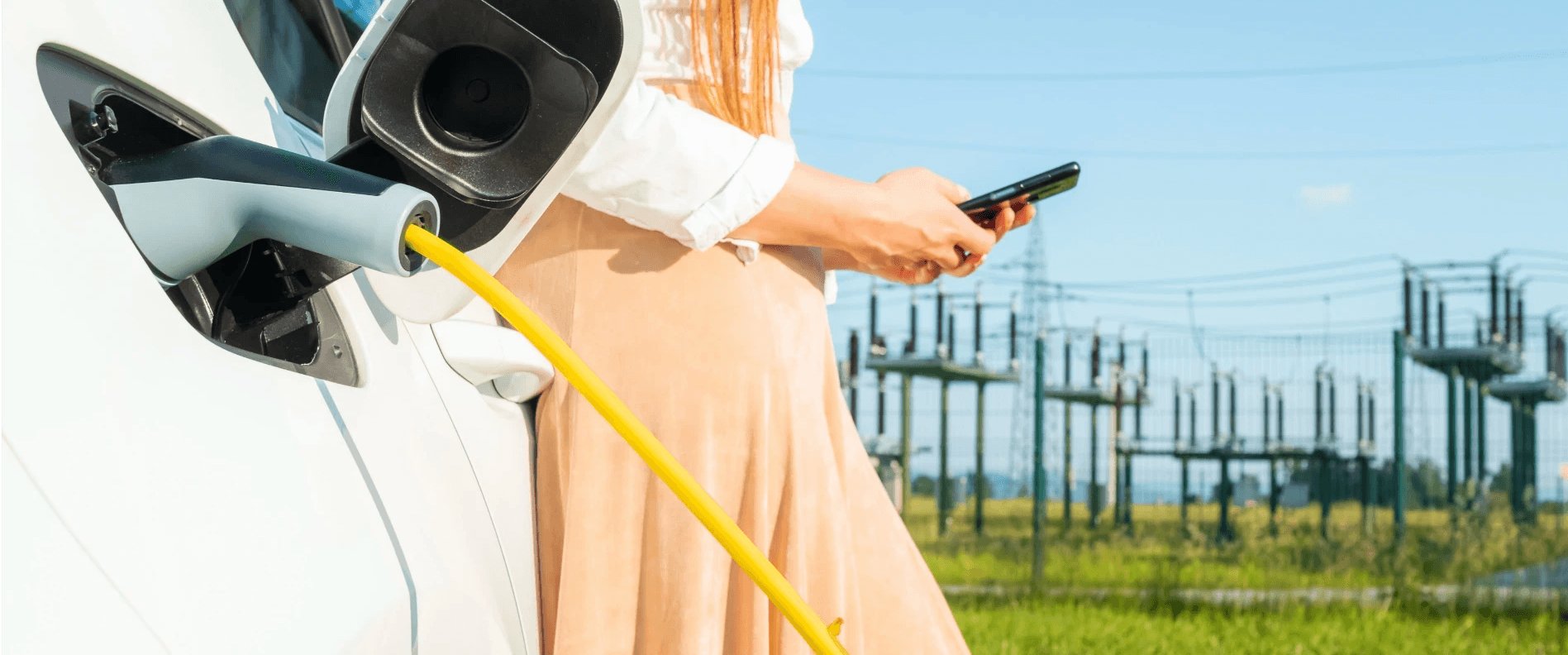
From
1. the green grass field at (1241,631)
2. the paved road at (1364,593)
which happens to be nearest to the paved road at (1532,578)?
the paved road at (1364,593)

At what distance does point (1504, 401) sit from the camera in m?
11.0

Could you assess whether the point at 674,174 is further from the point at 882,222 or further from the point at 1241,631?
the point at 1241,631

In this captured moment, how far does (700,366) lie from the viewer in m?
0.90

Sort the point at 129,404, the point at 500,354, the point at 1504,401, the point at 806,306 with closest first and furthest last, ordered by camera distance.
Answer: the point at 129,404
the point at 500,354
the point at 806,306
the point at 1504,401

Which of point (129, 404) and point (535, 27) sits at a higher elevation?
point (535, 27)

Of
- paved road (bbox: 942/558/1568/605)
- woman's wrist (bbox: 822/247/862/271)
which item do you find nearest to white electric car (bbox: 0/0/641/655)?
woman's wrist (bbox: 822/247/862/271)

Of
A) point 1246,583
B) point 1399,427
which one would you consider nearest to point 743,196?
point 1246,583

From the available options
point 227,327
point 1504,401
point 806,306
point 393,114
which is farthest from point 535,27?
point 1504,401

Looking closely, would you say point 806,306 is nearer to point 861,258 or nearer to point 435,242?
point 861,258

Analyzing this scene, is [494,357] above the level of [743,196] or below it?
below

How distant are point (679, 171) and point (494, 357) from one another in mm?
198

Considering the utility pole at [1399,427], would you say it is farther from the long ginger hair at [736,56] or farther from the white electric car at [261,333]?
the white electric car at [261,333]

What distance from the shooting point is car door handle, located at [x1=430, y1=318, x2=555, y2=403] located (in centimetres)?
80

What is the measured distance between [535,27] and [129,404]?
1.06ft
